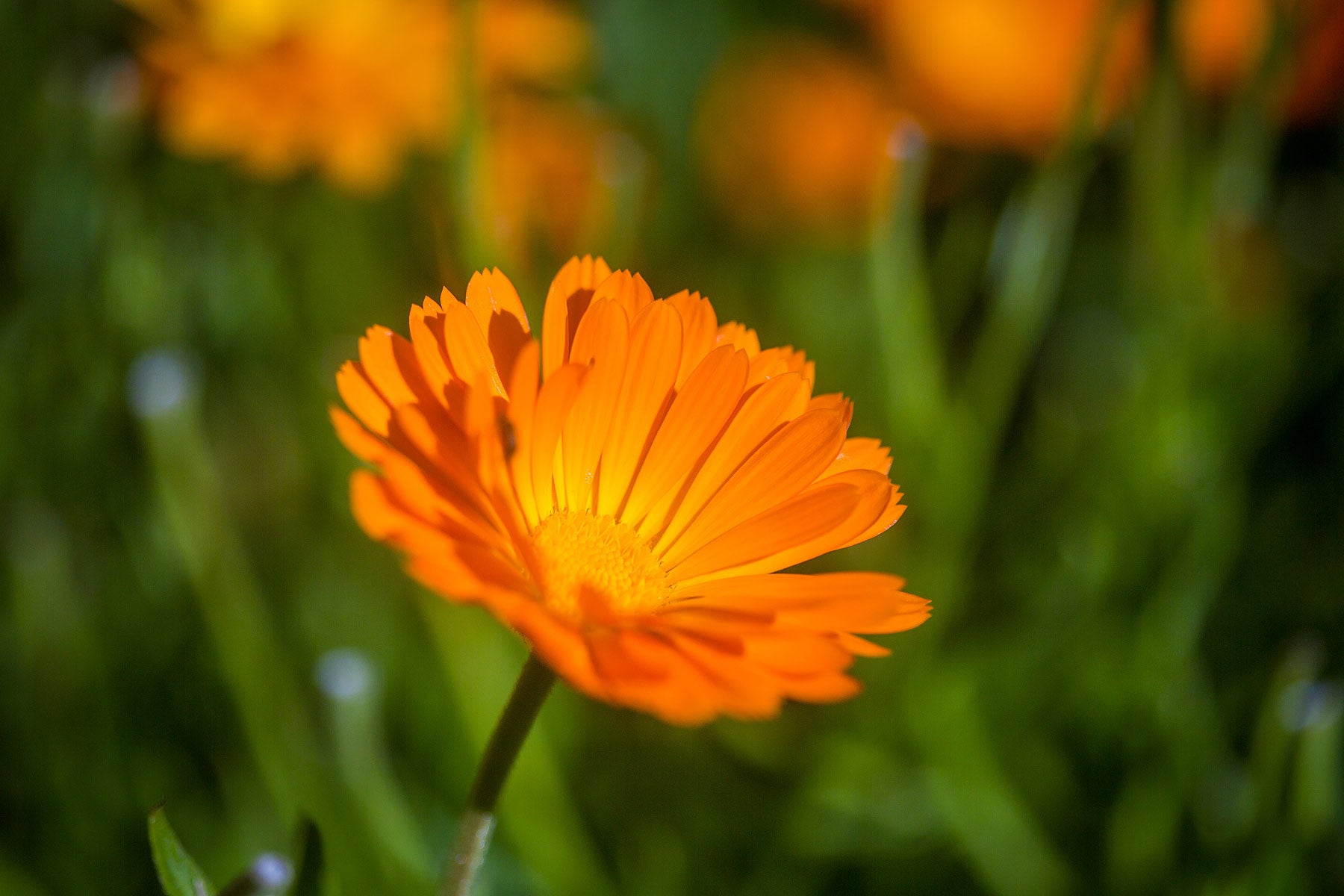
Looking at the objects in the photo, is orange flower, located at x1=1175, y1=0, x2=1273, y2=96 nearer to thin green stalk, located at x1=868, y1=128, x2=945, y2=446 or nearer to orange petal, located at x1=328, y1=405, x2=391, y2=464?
thin green stalk, located at x1=868, y1=128, x2=945, y2=446

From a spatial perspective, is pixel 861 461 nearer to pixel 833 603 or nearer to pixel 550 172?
pixel 833 603

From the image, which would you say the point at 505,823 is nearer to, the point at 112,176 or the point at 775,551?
the point at 775,551

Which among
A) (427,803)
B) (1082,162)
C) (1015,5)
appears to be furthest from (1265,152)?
(427,803)

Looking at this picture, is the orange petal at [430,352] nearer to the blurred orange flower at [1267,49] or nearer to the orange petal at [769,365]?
the orange petal at [769,365]

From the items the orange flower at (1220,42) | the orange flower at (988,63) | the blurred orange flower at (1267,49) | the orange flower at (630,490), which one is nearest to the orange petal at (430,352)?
the orange flower at (630,490)

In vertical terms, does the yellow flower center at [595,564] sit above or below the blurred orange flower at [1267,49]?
below

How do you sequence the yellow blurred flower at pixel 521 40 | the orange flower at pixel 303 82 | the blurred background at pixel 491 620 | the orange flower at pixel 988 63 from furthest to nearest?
the orange flower at pixel 988 63 < the yellow blurred flower at pixel 521 40 < the orange flower at pixel 303 82 < the blurred background at pixel 491 620
